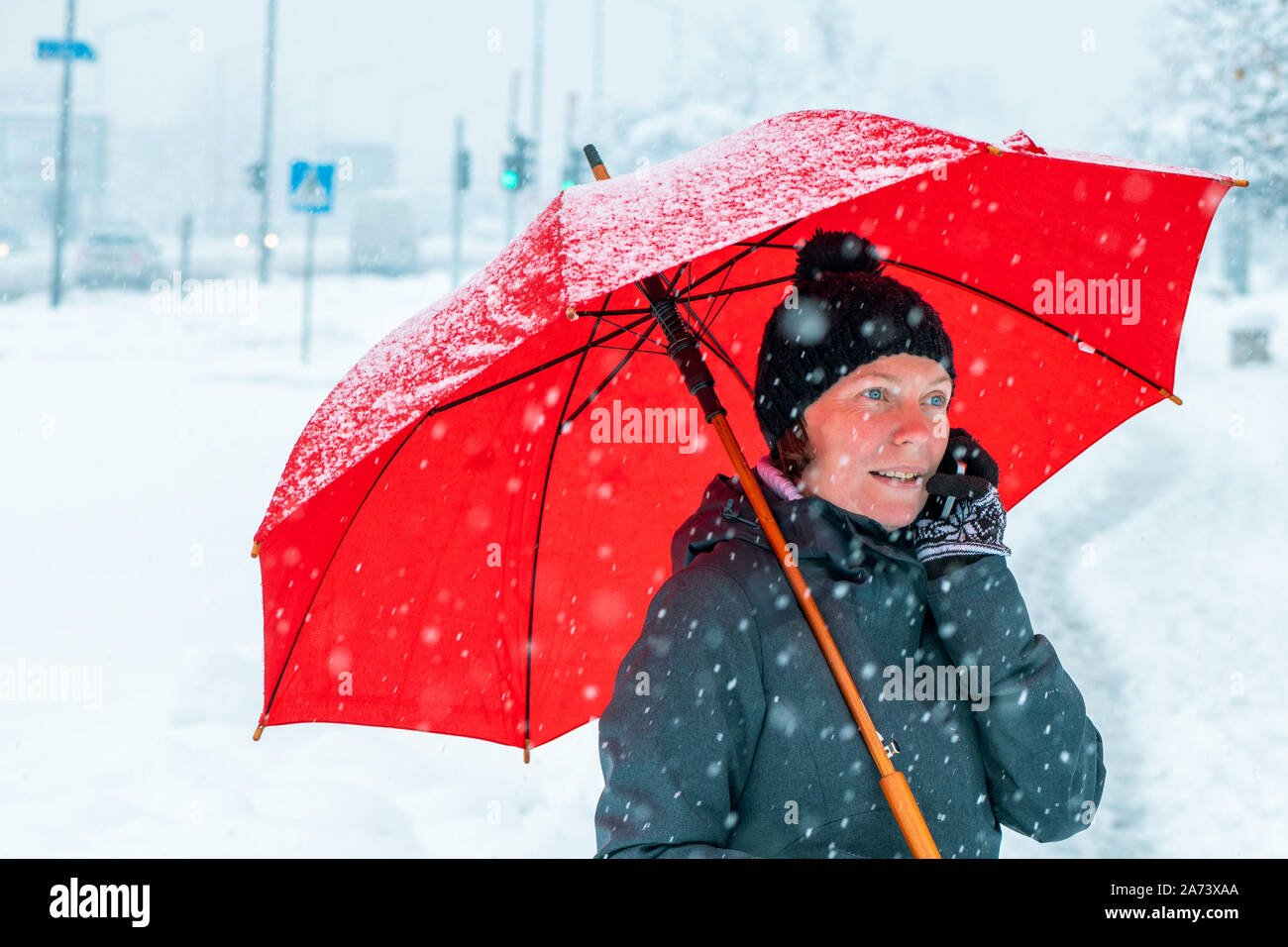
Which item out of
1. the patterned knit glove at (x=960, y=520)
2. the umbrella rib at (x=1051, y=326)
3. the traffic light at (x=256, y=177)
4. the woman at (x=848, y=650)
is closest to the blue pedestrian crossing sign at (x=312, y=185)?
the traffic light at (x=256, y=177)

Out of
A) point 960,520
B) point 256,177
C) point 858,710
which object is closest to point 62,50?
point 256,177

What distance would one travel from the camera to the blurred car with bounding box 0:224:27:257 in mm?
40781

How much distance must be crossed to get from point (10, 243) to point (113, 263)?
9.28 meters

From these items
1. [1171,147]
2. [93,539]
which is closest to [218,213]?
[1171,147]

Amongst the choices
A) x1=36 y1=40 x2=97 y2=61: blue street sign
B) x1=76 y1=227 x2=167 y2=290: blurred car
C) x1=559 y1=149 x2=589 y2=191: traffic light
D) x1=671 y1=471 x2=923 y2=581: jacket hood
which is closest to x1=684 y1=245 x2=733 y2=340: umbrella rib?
x1=671 y1=471 x2=923 y2=581: jacket hood

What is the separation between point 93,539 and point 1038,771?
841cm

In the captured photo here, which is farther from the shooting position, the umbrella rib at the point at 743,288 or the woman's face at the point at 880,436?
the umbrella rib at the point at 743,288

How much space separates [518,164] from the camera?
67.9ft

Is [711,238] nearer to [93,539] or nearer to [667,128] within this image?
[93,539]

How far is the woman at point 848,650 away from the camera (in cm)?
207

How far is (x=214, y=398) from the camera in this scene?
17109 millimetres

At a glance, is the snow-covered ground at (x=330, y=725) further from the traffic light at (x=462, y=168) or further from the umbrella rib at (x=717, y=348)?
the traffic light at (x=462, y=168)

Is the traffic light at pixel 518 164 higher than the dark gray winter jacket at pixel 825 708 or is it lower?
higher

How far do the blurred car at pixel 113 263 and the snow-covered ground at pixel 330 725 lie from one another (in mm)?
20383
